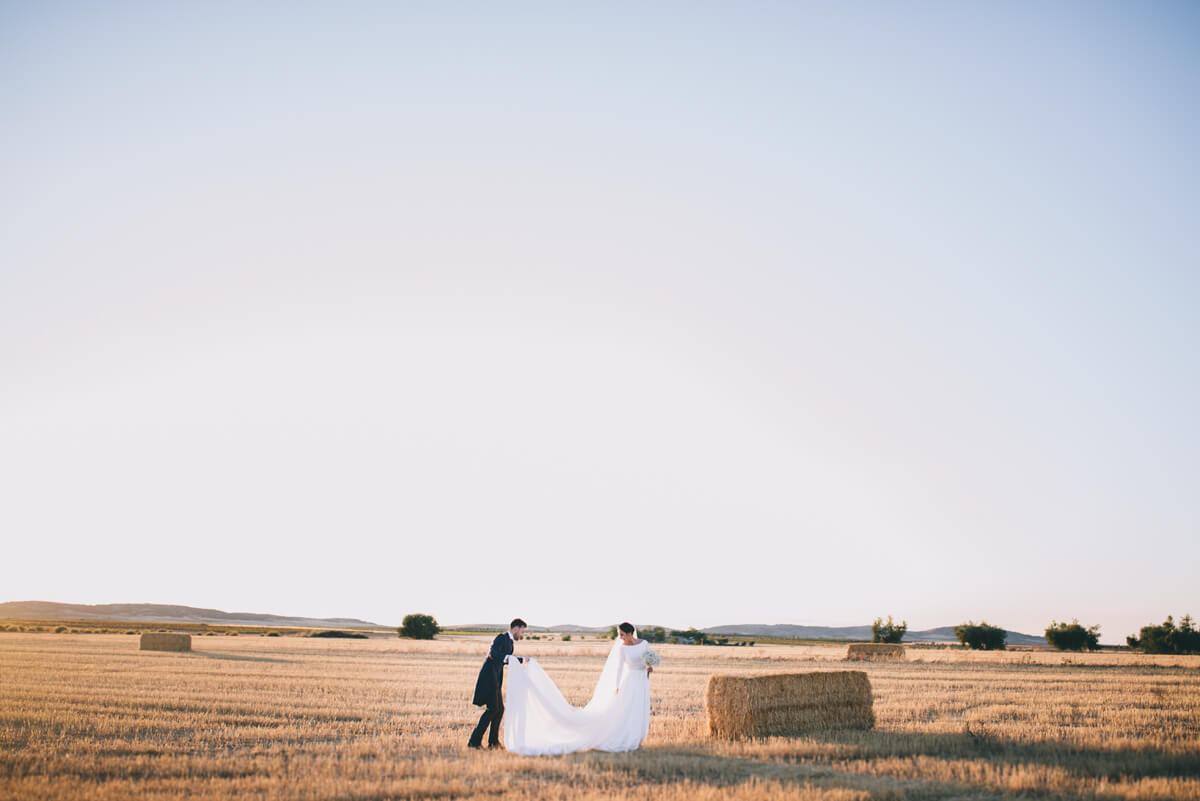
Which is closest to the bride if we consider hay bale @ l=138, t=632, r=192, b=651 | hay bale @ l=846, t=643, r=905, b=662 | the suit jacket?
the suit jacket

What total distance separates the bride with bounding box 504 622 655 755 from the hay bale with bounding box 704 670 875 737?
196cm

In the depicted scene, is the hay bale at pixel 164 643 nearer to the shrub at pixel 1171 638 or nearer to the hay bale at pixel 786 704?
the hay bale at pixel 786 704

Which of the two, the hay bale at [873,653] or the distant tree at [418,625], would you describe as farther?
the distant tree at [418,625]

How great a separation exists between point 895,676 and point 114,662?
3296cm

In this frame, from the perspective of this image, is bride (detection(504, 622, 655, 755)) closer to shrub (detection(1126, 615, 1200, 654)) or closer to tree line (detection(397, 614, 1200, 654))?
tree line (detection(397, 614, 1200, 654))

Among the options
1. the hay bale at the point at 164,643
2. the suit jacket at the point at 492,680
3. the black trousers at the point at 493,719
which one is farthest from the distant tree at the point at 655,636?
the suit jacket at the point at 492,680

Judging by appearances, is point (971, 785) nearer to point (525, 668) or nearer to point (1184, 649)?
point (525, 668)

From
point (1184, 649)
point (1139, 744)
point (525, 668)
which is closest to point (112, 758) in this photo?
point (525, 668)

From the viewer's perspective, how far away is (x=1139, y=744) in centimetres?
1452

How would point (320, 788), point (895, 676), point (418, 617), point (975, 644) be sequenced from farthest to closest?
point (418, 617) < point (975, 644) < point (895, 676) < point (320, 788)

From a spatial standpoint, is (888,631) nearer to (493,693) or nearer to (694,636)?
(694,636)

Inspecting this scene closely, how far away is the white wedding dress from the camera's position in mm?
14656

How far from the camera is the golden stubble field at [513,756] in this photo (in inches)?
424

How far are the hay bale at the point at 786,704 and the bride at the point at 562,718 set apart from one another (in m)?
1.96
